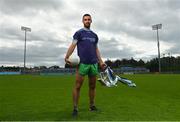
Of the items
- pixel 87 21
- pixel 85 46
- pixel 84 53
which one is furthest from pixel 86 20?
pixel 84 53

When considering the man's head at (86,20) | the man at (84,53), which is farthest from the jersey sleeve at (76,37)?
the man's head at (86,20)

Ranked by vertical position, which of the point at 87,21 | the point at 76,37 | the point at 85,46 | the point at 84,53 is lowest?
the point at 84,53

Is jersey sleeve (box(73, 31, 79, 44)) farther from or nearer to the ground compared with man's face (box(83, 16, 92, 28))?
nearer to the ground

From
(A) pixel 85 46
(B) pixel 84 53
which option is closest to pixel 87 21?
(A) pixel 85 46

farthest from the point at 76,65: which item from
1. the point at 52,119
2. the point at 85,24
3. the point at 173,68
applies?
→ the point at 173,68

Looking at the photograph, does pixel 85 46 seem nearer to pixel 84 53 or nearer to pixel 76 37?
pixel 84 53

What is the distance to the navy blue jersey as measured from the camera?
24.0 feet

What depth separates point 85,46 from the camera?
736cm

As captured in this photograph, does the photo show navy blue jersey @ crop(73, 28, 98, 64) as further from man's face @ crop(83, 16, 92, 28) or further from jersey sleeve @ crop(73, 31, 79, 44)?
man's face @ crop(83, 16, 92, 28)

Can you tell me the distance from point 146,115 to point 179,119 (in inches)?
29.9

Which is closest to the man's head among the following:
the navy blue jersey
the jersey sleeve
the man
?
the man

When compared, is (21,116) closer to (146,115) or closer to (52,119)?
(52,119)

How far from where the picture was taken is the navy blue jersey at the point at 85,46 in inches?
288

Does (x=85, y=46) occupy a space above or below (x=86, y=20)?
below
